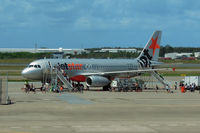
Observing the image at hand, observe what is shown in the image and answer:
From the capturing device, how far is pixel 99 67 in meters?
59.9

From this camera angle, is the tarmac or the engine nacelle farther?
the engine nacelle

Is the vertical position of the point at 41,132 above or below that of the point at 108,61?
below

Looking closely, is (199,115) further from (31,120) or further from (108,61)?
(108,61)

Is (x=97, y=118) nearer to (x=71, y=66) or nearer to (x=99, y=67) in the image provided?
(x=71, y=66)

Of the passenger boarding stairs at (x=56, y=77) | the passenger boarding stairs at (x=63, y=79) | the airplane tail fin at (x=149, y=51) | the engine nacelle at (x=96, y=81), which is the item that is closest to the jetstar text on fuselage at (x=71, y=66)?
the passenger boarding stairs at (x=56, y=77)

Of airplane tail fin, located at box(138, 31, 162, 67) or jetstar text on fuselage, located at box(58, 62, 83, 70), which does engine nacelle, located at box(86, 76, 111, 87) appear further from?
airplane tail fin, located at box(138, 31, 162, 67)

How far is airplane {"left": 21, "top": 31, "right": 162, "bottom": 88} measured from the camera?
5519cm

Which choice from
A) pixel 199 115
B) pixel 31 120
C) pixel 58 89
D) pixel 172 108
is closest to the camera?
pixel 31 120

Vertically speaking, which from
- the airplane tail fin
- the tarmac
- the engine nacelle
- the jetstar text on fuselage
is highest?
the airplane tail fin

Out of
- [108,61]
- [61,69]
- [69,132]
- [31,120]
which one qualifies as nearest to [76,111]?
[31,120]

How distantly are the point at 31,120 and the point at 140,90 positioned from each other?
108 ft

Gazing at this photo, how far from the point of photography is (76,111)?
30.4m

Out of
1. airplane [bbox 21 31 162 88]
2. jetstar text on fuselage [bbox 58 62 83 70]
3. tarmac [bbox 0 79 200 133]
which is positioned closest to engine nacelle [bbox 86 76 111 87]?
airplane [bbox 21 31 162 88]

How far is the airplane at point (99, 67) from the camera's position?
181ft
